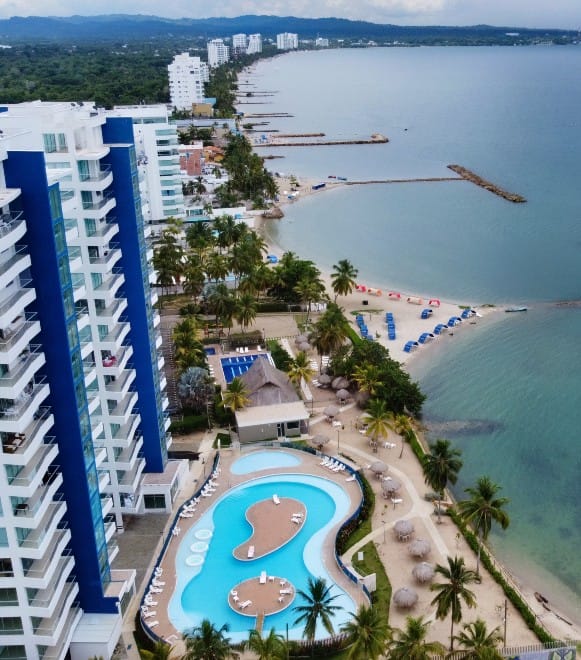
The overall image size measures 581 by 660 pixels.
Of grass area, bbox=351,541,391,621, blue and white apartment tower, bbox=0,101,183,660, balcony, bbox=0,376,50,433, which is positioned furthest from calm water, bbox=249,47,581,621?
balcony, bbox=0,376,50,433

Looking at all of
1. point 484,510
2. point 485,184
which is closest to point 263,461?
point 484,510

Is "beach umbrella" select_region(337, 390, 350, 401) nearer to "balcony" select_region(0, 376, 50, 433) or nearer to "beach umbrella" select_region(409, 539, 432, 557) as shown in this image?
"beach umbrella" select_region(409, 539, 432, 557)

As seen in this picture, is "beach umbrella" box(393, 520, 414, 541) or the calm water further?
the calm water

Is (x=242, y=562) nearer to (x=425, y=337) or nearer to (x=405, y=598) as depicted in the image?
(x=405, y=598)

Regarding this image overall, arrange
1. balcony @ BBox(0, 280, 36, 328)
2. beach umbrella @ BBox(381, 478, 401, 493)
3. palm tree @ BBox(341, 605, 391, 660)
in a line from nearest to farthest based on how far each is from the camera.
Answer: balcony @ BBox(0, 280, 36, 328) < palm tree @ BBox(341, 605, 391, 660) < beach umbrella @ BBox(381, 478, 401, 493)

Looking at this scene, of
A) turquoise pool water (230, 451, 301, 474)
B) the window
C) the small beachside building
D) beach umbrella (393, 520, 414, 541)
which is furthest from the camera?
the small beachside building
